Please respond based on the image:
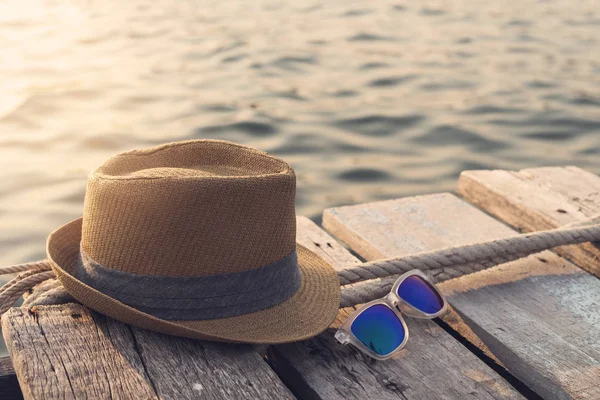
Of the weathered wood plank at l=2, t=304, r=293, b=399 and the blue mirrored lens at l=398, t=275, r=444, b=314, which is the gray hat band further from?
the blue mirrored lens at l=398, t=275, r=444, b=314

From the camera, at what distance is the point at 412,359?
7.33 ft

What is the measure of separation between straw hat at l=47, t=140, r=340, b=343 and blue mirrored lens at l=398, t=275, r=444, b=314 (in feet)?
1.14

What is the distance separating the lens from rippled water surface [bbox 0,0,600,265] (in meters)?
5.36

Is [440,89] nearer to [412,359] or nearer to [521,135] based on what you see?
[521,135]

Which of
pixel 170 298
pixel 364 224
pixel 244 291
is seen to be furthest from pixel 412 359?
pixel 364 224

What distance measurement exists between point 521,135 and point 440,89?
1.07m

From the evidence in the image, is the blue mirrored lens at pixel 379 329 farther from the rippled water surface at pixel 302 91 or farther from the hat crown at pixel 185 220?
the rippled water surface at pixel 302 91

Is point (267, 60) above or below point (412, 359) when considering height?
below

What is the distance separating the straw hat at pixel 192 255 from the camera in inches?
76.9

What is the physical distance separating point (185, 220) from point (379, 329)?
0.66 m

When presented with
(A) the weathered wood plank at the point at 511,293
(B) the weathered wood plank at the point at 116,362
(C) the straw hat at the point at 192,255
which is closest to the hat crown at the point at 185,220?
(C) the straw hat at the point at 192,255

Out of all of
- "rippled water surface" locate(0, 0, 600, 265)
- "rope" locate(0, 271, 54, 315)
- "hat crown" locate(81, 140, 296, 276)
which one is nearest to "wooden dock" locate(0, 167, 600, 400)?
"rope" locate(0, 271, 54, 315)

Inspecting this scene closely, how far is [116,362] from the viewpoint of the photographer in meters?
1.93

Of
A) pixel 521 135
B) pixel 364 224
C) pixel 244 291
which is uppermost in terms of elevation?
pixel 244 291
